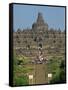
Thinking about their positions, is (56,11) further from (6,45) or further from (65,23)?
(6,45)

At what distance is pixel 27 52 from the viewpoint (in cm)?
221

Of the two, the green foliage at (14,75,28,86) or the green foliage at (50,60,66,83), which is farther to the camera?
the green foliage at (50,60,66,83)

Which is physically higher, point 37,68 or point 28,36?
point 28,36

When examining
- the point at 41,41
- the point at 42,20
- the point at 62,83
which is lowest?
the point at 62,83

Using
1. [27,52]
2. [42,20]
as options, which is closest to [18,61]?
[27,52]

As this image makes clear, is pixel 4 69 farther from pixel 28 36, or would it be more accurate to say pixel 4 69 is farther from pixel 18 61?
pixel 28 36

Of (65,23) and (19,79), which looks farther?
(65,23)

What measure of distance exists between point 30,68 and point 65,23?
43cm

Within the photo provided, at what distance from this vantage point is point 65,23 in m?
2.33

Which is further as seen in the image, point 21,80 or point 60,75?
point 60,75


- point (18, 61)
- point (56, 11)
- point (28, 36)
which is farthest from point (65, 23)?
point (18, 61)

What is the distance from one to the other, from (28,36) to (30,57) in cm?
15

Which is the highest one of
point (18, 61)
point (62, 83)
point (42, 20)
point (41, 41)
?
point (42, 20)

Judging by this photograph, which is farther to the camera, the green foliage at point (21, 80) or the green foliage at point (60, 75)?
the green foliage at point (60, 75)
